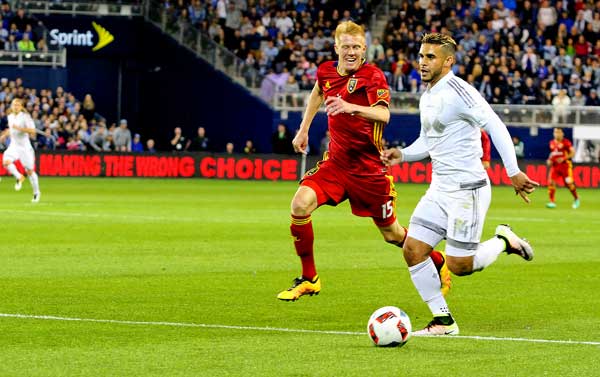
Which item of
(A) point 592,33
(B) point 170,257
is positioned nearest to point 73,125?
(A) point 592,33

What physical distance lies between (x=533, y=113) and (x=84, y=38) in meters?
16.5

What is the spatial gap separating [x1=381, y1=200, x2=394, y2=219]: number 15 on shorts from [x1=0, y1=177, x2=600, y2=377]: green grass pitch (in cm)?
83

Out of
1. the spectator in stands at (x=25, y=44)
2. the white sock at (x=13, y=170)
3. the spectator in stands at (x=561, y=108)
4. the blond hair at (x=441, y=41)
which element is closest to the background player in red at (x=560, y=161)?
the spectator in stands at (x=561, y=108)

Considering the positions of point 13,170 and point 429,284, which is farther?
point 13,170

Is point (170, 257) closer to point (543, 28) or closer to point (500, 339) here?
point (500, 339)

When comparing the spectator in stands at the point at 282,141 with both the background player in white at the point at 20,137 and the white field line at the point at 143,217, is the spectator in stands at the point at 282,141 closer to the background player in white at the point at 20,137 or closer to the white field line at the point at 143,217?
the background player in white at the point at 20,137

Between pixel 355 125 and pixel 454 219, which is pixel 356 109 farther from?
pixel 355 125

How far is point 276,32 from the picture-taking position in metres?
49.9

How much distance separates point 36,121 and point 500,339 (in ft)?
115

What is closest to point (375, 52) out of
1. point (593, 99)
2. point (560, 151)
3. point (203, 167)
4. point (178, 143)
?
point (203, 167)

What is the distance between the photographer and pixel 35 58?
153 feet

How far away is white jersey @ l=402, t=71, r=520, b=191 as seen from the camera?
1059cm

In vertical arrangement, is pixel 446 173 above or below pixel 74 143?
above

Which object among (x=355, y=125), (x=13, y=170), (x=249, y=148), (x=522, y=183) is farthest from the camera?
(x=249, y=148)
